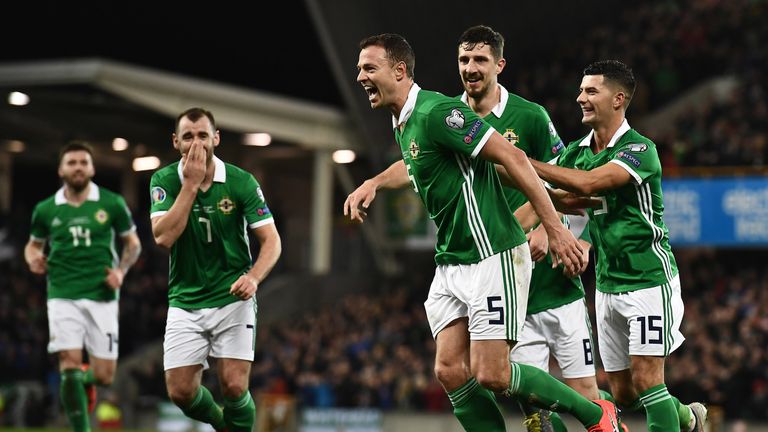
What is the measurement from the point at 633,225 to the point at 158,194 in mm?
3333

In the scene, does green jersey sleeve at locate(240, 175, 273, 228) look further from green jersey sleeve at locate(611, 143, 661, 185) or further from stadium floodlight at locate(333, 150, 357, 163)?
stadium floodlight at locate(333, 150, 357, 163)

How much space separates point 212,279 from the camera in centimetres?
874

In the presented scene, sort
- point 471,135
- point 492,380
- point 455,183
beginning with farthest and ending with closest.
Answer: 1. point 455,183
2. point 492,380
3. point 471,135

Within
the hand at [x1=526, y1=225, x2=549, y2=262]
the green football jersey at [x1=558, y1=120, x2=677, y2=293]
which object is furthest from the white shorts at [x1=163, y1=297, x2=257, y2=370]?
the green football jersey at [x1=558, y1=120, x2=677, y2=293]

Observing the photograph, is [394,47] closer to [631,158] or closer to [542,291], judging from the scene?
[631,158]

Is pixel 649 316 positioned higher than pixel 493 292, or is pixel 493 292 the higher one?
pixel 493 292

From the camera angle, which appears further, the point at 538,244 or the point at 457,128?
the point at 538,244

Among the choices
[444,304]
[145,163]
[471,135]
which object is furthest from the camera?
[145,163]

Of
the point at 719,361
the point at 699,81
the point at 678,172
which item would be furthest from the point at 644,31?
the point at 719,361

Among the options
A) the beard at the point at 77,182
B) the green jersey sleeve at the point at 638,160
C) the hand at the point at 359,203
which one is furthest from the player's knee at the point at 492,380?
the beard at the point at 77,182

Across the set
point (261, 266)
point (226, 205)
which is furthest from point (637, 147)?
point (226, 205)

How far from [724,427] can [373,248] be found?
1438 centimetres

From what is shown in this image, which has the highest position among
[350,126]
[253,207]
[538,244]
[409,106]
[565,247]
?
[350,126]

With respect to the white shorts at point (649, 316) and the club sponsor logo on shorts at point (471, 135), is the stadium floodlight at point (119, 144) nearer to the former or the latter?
the white shorts at point (649, 316)
